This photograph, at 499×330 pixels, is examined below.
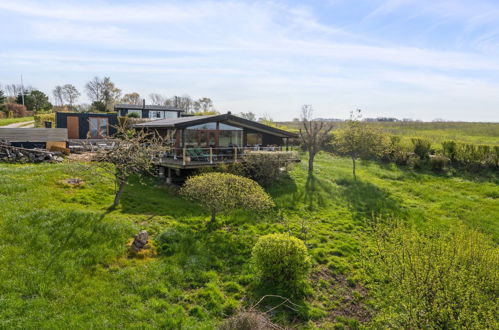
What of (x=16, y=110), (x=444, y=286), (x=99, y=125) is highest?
(x=16, y=110)

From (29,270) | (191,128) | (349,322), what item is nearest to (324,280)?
(349,322)

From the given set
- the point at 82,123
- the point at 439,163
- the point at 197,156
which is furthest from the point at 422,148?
the point at 82,123

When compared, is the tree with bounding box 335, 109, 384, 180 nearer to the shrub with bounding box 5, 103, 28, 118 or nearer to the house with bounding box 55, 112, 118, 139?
the house with bounding box 55, 112, 118, 139

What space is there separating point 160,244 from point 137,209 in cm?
374

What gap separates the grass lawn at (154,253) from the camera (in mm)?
7691

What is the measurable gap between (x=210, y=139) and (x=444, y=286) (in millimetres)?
18567

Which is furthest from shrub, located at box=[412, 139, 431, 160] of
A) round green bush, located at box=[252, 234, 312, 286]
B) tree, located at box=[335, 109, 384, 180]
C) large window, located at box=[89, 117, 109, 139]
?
large window, located at box=[89, 117, 109, 139]

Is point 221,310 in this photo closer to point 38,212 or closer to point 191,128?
point 38,212

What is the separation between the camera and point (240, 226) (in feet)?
Answer: 44.8

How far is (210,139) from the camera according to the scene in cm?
2292

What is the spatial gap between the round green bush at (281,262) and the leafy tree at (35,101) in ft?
195

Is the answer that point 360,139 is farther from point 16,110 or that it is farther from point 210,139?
point 16,110

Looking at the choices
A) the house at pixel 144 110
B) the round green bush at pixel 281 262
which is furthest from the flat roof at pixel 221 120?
the house at pixel 144 110

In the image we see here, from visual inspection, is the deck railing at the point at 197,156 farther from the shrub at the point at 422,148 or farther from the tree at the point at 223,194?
the shrub at the point at 422,148
